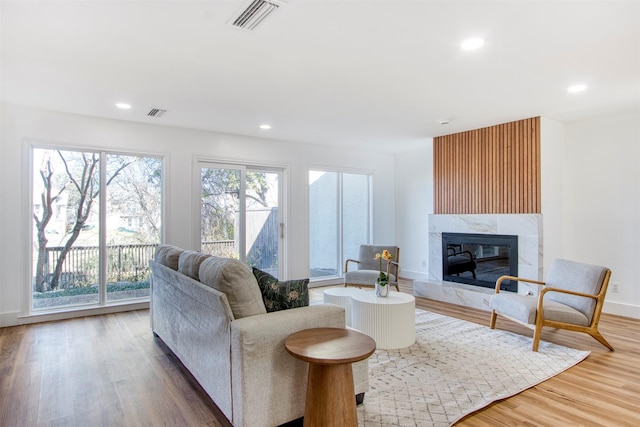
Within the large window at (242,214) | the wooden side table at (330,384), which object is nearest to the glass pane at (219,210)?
the large window at (242,214)

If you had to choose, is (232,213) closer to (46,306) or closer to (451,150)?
(46,306)

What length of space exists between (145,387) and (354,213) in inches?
195

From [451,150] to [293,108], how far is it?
276cm

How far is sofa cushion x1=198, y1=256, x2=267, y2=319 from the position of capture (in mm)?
2129

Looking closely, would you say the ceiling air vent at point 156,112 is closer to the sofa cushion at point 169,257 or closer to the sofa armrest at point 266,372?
the sofa cushion at point 169,257

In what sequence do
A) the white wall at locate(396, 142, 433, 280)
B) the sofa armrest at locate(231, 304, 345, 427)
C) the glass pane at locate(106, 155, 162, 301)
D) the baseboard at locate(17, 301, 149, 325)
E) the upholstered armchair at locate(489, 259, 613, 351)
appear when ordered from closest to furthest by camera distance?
the sofa armrest at locate(231, 304, 345, 427)
the upholstered armchair at locate(489, 259, 613, 351)
the baseboard at locate(17, 301, 149, 325)
the glass pane at locate(106, 155, 162, 301)
the white wall at locate(396, 142, 433, 280)

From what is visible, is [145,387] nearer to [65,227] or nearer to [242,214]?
[65,227]

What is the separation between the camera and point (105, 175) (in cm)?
470

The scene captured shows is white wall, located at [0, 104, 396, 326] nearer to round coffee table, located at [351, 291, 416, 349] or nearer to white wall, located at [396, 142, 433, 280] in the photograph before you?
white wall, located at [396, 142, 433, 280]

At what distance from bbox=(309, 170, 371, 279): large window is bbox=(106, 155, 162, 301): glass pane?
2570 mm

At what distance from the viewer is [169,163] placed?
5.02m

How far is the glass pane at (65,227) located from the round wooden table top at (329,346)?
12.6ft

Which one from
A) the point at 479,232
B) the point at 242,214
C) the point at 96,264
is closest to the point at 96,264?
the point at 96,264

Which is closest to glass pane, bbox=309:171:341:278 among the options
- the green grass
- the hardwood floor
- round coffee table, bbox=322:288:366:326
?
round coffee table, bbox=322:288:366:326
